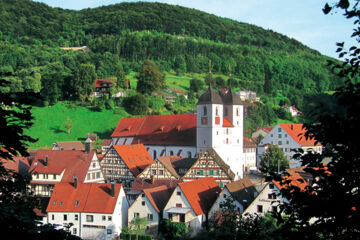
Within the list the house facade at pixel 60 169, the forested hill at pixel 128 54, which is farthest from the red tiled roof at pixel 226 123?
the forested hill at pixel 128 54

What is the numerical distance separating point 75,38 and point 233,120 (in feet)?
414

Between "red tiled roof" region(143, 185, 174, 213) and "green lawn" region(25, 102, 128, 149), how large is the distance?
35.7 metres

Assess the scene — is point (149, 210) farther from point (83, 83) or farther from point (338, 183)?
point (83, 83)

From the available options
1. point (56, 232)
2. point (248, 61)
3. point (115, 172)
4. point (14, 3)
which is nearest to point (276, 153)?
point (115, 172)

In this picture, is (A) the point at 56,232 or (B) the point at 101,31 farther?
(B) the point at 101,31

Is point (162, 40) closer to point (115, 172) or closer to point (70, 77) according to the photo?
point (70, 77)

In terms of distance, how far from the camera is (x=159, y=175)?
4247cm

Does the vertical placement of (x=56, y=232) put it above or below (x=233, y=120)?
below

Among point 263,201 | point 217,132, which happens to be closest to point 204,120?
point 217,132

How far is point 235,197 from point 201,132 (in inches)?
896

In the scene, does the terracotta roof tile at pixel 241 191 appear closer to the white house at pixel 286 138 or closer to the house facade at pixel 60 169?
the house facade at pixel 60 169

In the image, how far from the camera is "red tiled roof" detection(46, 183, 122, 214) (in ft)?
109

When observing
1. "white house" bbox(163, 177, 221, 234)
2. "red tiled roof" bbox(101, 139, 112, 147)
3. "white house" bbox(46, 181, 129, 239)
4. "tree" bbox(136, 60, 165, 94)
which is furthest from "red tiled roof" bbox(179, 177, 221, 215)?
"tree" bbox(136, 60, 165, 94)

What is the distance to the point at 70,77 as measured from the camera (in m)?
90.1
